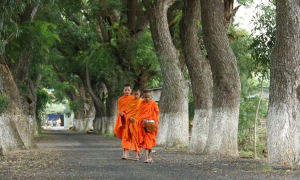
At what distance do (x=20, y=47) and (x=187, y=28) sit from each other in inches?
237

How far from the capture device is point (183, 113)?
26203 mm

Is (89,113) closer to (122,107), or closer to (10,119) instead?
(10,119)

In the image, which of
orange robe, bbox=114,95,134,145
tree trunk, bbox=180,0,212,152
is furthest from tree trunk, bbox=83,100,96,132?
orange robe, bbox=114,95,134,145

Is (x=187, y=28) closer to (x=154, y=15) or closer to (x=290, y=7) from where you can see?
(x=154, y=15)

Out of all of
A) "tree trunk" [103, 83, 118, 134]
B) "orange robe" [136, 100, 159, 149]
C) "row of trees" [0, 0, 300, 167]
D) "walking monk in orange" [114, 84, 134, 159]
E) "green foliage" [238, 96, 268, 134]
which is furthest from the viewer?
"tree trunk" [103, 83, 118, 134]

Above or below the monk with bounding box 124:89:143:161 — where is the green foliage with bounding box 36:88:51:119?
above

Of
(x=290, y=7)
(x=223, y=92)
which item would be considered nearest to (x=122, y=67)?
(x=223, y=92)

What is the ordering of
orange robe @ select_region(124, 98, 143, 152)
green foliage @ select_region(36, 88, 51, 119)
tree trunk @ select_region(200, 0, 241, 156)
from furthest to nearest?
green foliage @ select_region(36, 88, 51, 119) → tree trunk @ select_region(200, 0, 241, 156) → orange robe @ select_region(124, 98, 143, 152)

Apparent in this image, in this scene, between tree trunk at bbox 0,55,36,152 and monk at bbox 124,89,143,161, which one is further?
tree trunk at bbox 0,55,36,152

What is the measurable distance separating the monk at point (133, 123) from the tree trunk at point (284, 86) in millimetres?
3841

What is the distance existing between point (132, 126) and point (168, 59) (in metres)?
7.85

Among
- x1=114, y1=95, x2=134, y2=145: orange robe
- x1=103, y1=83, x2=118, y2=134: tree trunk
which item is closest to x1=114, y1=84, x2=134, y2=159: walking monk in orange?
Answer: x1=114, y1=95, x2=134, y2=145: orange robe

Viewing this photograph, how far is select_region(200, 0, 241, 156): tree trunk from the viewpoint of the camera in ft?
63.4

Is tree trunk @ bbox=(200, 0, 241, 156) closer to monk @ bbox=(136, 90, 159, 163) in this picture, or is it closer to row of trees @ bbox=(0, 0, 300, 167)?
row of trees @ bbox=(0, 0, 300, 167)
